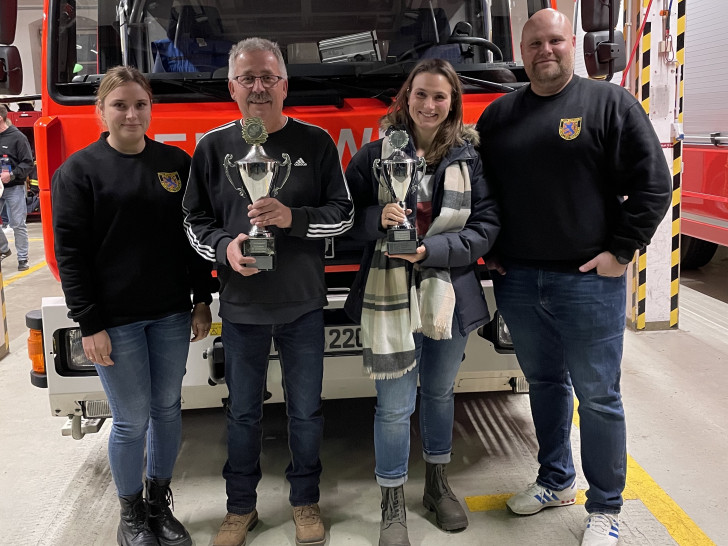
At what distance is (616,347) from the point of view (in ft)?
8.16

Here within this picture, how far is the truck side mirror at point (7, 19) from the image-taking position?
9.45 feet

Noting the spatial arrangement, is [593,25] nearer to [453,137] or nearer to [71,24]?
[453,137]

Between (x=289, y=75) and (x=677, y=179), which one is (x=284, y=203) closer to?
(x=289, y=75)

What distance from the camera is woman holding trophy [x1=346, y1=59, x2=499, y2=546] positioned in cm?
237

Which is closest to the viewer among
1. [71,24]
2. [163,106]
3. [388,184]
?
[388,184]

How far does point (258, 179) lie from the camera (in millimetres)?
2236

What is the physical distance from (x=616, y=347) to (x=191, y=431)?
2342 mm

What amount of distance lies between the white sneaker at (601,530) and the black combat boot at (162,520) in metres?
1.53

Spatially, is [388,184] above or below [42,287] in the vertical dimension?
above

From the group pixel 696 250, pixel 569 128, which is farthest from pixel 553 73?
pixel 696 250

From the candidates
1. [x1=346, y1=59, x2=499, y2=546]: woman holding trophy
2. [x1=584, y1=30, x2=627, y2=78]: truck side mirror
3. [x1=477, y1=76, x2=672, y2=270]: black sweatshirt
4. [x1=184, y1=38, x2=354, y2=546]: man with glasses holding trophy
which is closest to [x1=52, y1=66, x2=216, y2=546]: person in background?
[x1=184, y1=38, x2=354, y2=546]: man with glasses holding trophy

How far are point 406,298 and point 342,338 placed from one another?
0.51 metres

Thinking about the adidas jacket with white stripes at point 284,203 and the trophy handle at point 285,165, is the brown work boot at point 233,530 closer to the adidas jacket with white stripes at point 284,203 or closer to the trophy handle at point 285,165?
the adidas jacket with white stripes at point 284,203

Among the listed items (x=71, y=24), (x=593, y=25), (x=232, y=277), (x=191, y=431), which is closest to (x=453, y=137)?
(x=232, y=277)
